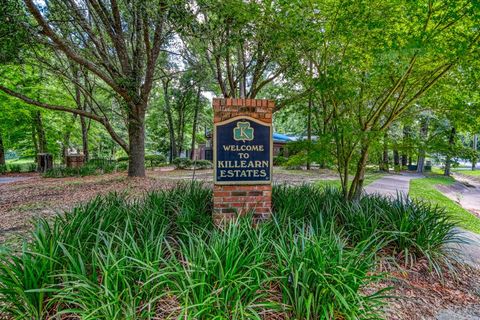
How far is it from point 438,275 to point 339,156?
224 centimetres

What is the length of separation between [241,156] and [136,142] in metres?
6.76

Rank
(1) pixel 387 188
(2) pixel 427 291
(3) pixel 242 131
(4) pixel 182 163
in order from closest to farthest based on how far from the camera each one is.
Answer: (2) pixel 427 291 < (3) pixel 242 131 < (1) pixel 387 188 < (4) pixel 182 163

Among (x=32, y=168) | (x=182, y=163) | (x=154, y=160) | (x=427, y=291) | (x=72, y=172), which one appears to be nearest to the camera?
(x=427, y=291)

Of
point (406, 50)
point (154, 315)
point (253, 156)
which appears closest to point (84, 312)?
point (154, 315)

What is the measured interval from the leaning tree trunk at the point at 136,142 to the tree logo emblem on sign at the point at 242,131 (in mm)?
6536

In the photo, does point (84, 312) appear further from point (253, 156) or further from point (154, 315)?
point (253, 156)

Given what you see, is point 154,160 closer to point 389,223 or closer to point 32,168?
point 32,168

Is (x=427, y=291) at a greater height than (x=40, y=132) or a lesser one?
lesser

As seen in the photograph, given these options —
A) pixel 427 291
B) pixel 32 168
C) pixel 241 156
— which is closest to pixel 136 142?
pixel 241 156

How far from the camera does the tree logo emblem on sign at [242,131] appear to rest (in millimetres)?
3371

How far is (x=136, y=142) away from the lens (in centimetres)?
911

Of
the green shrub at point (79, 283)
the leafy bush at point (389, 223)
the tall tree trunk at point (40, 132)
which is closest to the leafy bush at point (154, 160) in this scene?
the tall tree trunk at point (40, 132)

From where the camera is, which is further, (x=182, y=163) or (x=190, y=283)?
Result: (x=182, y=163)

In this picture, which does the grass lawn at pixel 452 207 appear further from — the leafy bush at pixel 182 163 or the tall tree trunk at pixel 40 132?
the tall tree trunk at pixel 40 132
